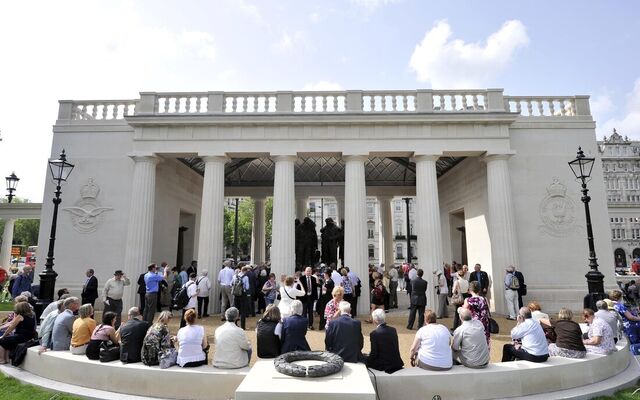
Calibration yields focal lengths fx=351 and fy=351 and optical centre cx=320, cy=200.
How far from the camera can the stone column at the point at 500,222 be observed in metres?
14.8

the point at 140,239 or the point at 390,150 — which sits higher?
the point at 390,150

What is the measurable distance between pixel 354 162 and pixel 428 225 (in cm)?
420

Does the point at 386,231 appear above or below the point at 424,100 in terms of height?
below

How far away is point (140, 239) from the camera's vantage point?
49.8ft

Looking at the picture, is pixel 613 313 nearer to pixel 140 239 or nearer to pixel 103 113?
pixel 140 239

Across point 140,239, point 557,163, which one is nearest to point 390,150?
point 557,163

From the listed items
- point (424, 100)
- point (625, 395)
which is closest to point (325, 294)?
point (625, 395)

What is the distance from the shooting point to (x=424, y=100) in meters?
15.8

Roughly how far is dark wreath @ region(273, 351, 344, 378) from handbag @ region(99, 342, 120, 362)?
10.2 ft

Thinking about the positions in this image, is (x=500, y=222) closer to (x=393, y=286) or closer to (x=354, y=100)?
(x=393, y=286)

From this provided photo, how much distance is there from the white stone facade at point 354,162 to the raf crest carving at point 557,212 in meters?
0.04

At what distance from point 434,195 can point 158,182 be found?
44.3ft

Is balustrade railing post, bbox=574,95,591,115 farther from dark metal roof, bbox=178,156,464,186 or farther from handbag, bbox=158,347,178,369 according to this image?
handbag, bbox=158,347,178,369

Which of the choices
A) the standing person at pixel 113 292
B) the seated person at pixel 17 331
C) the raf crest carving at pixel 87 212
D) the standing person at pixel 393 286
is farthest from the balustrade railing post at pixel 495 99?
the raf crest carving at pixel 87 212
